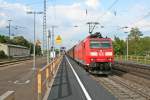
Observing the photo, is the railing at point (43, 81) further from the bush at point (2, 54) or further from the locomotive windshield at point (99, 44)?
the bush at point (2, 54)

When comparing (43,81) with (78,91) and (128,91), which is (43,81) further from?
(128,91)

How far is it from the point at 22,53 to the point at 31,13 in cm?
8894

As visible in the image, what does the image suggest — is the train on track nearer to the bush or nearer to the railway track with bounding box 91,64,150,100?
the railway track with bounding box 91,64,150,100

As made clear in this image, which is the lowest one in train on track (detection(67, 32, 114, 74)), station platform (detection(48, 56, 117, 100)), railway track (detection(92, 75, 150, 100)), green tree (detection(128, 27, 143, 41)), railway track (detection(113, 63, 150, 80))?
railway track (detection(92, 75, 150, 100))

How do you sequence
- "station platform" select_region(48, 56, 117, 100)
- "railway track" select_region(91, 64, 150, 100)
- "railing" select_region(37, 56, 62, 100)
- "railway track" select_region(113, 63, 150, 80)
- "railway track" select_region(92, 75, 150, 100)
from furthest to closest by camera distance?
"railway track" select_region(113, 63, 150, 80), "railway track" select_region(91, 64, 150, 100), "railway track" select_region(92, 75, 150, 100), "station platform" select_region(48, 56, 117, 100), "railing" select_region(37, 56, 62, 100)

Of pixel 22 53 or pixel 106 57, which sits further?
pixel 22 53

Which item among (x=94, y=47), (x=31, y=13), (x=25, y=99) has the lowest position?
(x=25, y=99)

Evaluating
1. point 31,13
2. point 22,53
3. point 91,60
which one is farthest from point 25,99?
point 22,53

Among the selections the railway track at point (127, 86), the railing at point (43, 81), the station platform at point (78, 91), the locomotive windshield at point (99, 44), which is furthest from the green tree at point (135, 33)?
the railing at point (43, 81)

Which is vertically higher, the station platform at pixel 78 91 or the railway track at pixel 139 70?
the railway track at pixel 139 70

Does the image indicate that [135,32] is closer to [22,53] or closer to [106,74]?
[22,53]

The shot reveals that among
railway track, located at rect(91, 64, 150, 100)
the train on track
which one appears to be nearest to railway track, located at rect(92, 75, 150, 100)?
railway track, located at rect(91, 64, 150, 100)

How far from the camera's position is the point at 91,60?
29219 mm

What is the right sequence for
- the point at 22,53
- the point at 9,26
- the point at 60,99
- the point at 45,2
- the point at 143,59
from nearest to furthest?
the point at 60,99, the point at 45,2, the point at 143,59, the point at 9,26, the point at 22,53
